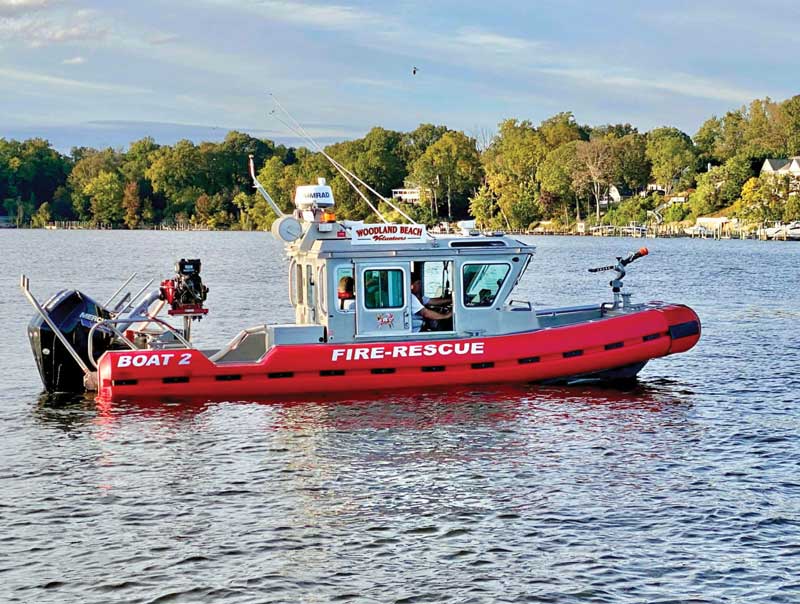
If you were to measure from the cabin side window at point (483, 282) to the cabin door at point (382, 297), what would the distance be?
1147 millimetres

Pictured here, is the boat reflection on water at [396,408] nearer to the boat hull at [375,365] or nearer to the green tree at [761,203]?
the boat hull at [375,365]

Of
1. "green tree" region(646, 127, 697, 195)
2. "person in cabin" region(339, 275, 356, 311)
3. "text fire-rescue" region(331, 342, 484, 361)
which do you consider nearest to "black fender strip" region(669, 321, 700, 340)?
"text fire-rescue" region(331, 342, 484, 361)

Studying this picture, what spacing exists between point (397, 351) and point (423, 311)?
1.12 metres

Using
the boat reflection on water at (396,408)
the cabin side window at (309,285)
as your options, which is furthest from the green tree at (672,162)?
the cabin side window at (309,285)

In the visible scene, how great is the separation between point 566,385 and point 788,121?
155486 millimetres

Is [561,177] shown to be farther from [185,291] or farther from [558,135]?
[185,291]

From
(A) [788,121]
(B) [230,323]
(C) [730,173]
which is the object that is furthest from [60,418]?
(A) [788,121]

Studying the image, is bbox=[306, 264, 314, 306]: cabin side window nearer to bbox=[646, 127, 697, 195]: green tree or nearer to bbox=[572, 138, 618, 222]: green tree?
bbox=[646, 127, 697, 195]: green tree

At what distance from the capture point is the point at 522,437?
1834 centimetres

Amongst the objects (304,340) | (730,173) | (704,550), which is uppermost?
(730,173)

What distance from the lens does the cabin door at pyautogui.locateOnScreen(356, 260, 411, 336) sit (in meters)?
21.2

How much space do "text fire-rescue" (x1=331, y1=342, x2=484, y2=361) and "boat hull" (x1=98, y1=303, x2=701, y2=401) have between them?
0.02 m

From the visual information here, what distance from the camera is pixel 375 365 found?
21.0m

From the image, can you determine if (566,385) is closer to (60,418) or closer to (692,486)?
(692,486)
